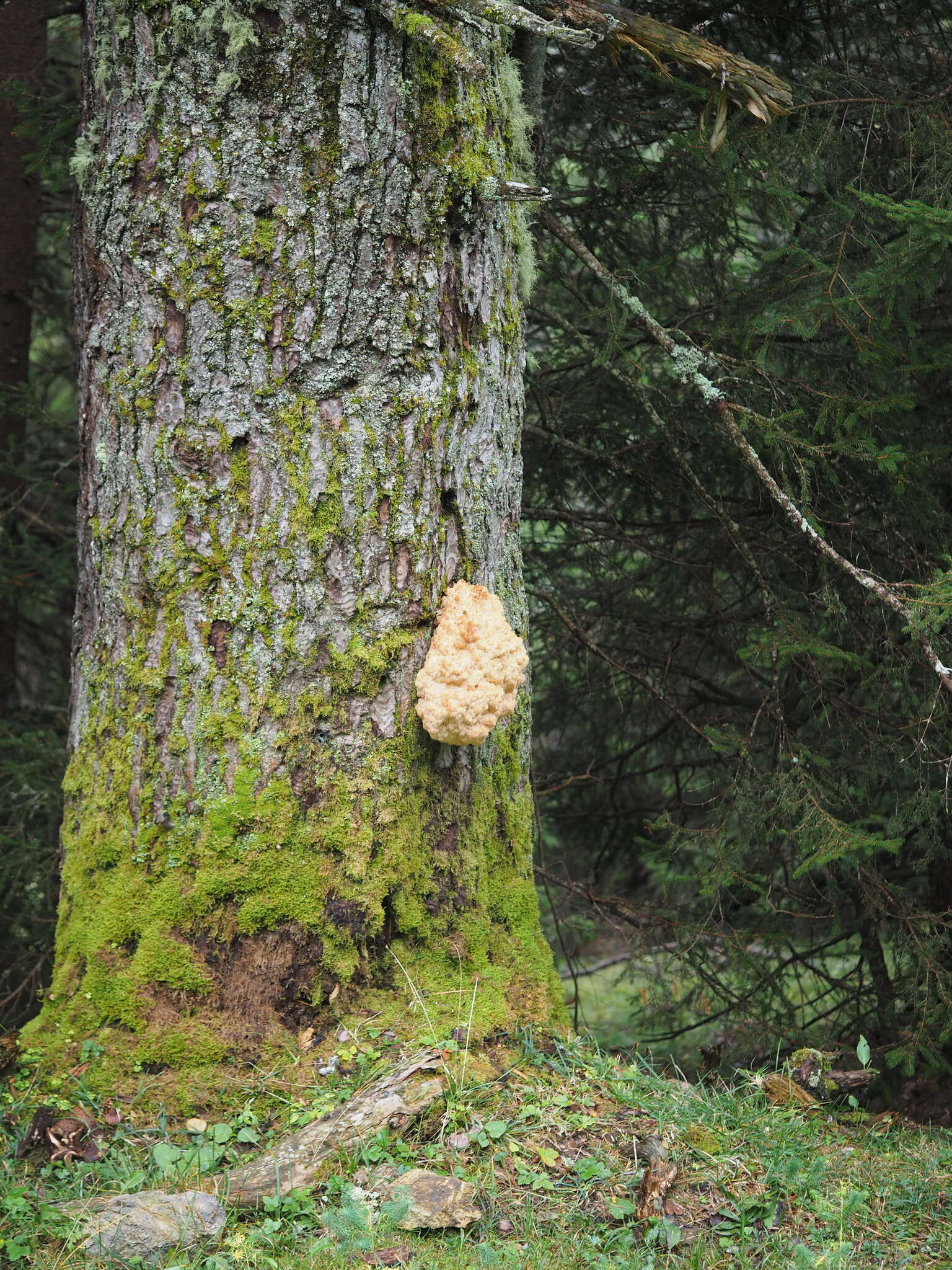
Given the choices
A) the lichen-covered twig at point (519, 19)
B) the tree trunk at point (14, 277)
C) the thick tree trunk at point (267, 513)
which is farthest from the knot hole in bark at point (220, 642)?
the tree trunk at point (14, 277)

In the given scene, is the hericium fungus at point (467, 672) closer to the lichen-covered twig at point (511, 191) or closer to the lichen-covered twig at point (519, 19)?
the lichen-covered twig at point (511, 191)

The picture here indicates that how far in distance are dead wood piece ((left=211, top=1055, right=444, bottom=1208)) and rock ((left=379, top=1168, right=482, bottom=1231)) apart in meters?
0.17

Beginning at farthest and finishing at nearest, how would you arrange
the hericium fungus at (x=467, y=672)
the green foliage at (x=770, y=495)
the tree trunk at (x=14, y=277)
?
A: the tree trunk at (x=14, y=277) < the green foliage at (x=770, y=495) < the hericium fungus at (x=467, y=672)

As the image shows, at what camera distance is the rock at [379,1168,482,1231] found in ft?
8.11

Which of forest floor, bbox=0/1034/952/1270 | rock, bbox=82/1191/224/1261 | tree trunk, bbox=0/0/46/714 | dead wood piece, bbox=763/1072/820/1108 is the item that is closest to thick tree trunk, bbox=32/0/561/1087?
forest floor, bbox=0/1034/952/1270

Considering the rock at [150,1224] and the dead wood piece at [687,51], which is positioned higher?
the dead wood piece at [687,51]

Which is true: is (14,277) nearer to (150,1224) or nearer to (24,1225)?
(24,1225)

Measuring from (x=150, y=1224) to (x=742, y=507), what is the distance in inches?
170

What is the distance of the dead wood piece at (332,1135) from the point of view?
2.59 m

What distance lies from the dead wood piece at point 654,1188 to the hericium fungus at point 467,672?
4.17 ft

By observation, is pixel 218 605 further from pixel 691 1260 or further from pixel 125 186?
pixel 691 1260

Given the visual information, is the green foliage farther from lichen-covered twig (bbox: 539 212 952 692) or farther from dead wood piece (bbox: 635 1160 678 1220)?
dead wood piece (bbox: 635 1160 678 1220)

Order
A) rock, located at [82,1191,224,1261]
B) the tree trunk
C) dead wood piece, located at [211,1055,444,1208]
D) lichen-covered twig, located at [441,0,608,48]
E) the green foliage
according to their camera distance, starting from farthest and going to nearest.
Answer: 1. the tree trunk
2. the green foliage
3. lichen-covered twig, located at [441,0,608,48]
4. dead wood piece, located at [211,1055,444,1208]
5. rock, located at [82,1191,224,1261]

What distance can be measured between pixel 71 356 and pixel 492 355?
21.2 ft
